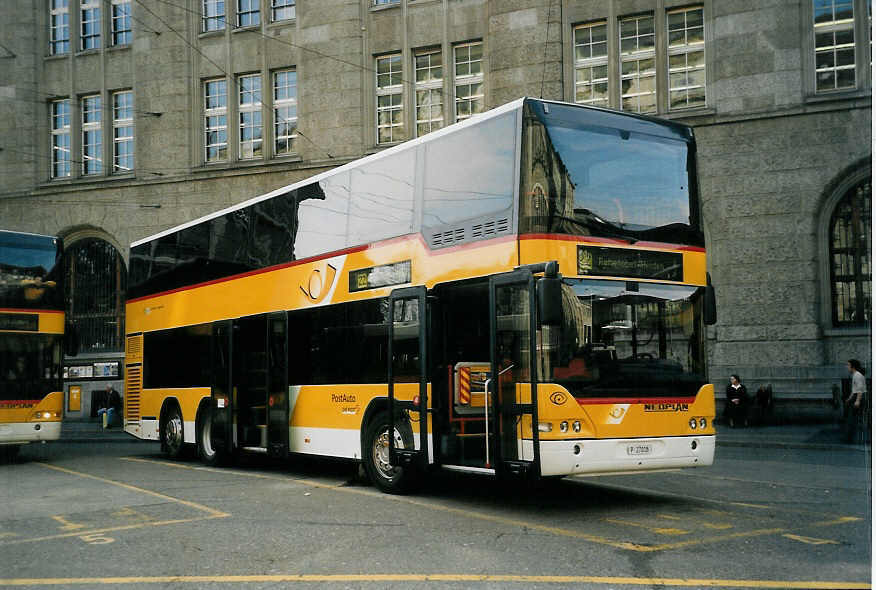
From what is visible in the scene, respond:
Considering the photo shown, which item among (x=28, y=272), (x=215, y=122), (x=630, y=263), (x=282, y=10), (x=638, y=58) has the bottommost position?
(x=630, y=263)

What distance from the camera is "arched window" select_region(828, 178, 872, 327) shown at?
23.9 m

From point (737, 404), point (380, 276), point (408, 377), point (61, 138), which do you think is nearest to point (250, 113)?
point (61, 138)

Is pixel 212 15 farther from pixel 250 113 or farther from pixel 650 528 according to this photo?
pixel 650 528

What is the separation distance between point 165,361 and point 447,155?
29.7 feet

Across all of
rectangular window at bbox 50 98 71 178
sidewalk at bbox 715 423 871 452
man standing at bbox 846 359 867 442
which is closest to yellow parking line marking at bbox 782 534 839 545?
sidewalk at bbox 715 423 871 452

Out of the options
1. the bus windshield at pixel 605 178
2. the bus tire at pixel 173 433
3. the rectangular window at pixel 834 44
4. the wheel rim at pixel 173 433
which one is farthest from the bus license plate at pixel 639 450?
the rectangular window at pixel 834 44

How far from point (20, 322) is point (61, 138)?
708 inches

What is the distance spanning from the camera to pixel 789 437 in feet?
67.4

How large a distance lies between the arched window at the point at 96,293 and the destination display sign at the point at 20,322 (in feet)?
50.4

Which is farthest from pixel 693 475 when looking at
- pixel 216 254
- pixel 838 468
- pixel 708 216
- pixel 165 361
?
pixel 708 216

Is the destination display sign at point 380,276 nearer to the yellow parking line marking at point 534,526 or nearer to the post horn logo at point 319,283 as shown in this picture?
the post horn logo at point 319,283

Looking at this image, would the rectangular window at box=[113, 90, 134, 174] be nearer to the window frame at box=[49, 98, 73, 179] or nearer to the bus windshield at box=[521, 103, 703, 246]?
the window frame at box=[49, 98, 73, 179]

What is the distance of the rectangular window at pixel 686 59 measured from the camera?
1008 inches

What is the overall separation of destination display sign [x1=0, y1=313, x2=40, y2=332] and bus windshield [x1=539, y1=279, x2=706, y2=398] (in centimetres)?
1105
